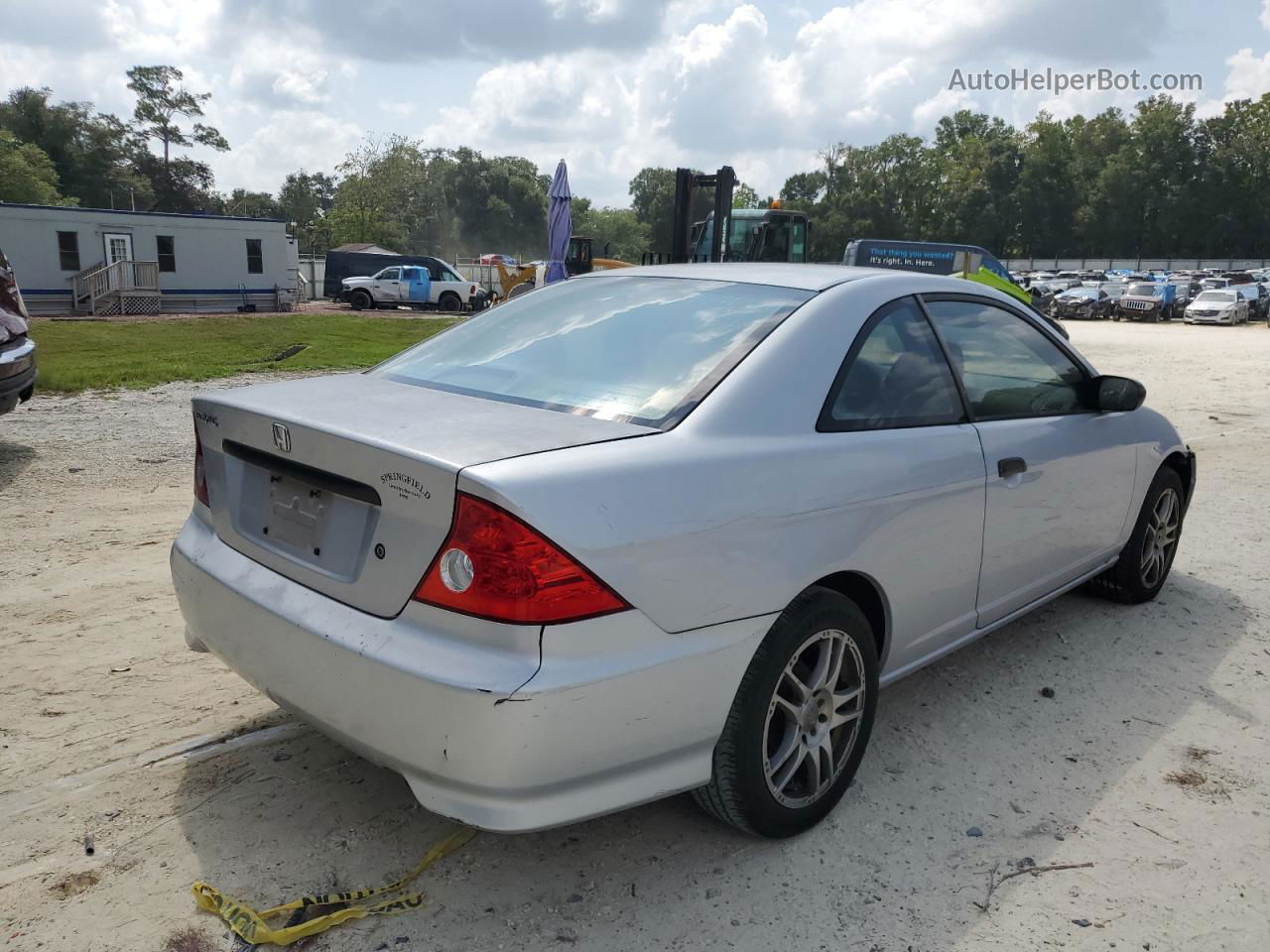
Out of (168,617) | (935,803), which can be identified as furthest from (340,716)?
(168,617)

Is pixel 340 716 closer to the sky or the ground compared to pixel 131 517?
closer to the sky

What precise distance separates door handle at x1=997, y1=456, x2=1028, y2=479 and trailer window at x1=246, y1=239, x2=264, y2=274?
32.8 meters

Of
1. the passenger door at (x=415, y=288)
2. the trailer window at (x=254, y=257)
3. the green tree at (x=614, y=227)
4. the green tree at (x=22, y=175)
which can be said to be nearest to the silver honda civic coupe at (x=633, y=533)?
the passenger door at (x=415, y=288)

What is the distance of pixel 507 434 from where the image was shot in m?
2.38

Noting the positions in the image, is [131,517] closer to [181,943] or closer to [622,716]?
[181,943]

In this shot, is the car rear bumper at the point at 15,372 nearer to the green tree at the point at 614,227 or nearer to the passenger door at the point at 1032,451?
the passenger door at the point at 1032,451

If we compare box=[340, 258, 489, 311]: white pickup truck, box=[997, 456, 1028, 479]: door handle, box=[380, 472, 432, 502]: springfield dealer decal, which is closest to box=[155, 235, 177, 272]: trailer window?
box=[340, 258, 489, 311]: white pickup truck

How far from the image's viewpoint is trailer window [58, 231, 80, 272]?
28547 mm

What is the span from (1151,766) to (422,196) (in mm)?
84933

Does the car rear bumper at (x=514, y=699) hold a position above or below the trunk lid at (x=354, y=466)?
below

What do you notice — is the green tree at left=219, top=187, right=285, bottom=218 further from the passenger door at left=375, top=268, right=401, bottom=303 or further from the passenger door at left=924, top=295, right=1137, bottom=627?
the passenger door at left=924, top=295, right=1137, bottom=627

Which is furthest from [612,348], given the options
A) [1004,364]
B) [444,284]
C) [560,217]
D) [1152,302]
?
[1152,302]

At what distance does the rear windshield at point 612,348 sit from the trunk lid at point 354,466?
0.13m

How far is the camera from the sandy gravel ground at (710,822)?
2389 mm
